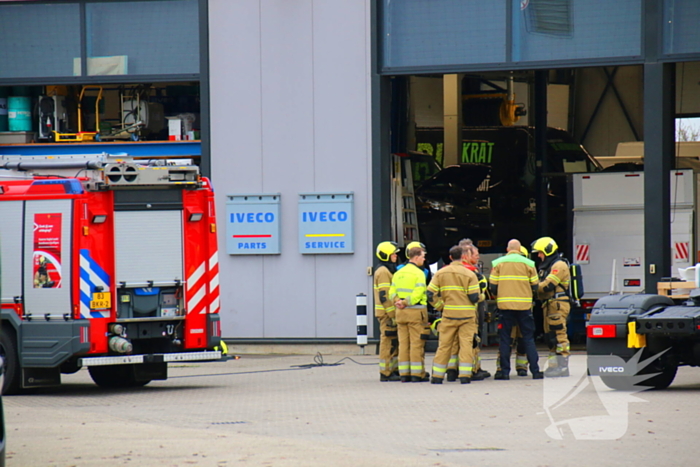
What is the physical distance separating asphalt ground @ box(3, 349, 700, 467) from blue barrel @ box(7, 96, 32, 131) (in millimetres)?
6588

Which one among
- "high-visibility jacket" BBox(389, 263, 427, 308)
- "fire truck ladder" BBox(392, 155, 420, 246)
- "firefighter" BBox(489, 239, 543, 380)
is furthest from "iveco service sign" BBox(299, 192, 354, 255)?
"firefighter" BBox(489, 239, 543, 380)

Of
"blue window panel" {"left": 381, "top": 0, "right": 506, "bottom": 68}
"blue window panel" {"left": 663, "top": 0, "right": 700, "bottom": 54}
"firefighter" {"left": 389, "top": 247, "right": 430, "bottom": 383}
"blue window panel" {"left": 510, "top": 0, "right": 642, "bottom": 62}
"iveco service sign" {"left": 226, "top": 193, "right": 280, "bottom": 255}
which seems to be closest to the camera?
"firefighter" {"left": 389, "top": 247, "right": 430, "bottom": 383}

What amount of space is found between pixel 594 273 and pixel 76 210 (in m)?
9.70

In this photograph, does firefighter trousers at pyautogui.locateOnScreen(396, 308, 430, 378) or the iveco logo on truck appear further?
firefighter trousers at pyautogui.locateOnScreen(396, 308, 430, 378)

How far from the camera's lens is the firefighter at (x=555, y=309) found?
1421 cm

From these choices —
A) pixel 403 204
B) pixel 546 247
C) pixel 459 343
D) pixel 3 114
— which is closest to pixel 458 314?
pixel 459 343

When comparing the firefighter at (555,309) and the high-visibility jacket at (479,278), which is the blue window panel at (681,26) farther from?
the high-visibility jacket at (479,278)

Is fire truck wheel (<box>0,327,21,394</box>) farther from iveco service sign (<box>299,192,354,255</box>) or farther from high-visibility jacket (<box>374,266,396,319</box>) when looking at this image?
iveco service sign (<box>299,192,354,255</box>)

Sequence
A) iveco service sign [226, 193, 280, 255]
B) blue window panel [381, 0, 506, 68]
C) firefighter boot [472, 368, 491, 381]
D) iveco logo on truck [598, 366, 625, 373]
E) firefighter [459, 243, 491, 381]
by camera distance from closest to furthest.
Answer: iveco logo on truck [598, 366, 625, 373]
firefighter [459, 243, 491, 381]
firefighter boot [472, 368, 491, 381]
blue window panel [381, 0, 506, 68]
iveco service sign [226, 193, 280, 255]

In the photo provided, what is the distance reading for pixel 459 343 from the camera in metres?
13.6

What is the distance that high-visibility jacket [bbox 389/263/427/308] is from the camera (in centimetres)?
1367

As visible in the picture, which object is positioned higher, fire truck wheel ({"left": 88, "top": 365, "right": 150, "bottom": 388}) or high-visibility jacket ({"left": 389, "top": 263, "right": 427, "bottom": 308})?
high-visibility jacket ({"left": 389, "top": 263, "right": 427, "bottom": 308})

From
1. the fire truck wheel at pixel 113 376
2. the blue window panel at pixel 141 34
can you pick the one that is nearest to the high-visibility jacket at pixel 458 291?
the fire truck wheel at pixel 113 376

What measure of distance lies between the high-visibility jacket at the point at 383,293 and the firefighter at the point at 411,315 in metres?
0.19
